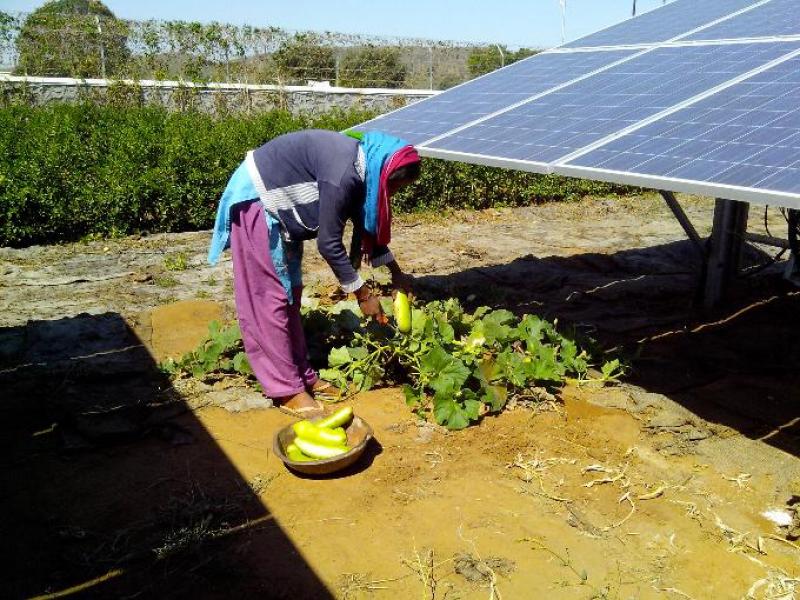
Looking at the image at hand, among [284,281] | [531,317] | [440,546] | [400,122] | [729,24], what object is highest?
[729,24]

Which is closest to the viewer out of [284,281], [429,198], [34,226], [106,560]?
[106,560]

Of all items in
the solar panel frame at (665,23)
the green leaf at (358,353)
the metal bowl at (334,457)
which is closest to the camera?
the metal bowl at (334,457)

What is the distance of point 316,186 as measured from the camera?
13.7ft

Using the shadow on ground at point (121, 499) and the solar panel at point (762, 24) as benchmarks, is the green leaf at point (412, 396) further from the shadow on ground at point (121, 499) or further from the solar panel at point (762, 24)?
the solar panel at point (762, 24)

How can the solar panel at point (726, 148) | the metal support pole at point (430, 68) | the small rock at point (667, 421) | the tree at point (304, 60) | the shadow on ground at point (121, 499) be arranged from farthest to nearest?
the metal support pole at point (430, 68)
the tree at point (304, 60)
the small rock at point (667, 421)
the solar panel at point (726, 148)
the shadow on ground at point (121, 499)

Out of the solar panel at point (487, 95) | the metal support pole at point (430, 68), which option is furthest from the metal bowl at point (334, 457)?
the metal support pole at point (430, 68)

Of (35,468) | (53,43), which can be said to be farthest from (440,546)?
(53,43)

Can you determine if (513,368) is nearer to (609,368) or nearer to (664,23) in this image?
(609,368)

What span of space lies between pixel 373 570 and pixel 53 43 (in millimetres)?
13672

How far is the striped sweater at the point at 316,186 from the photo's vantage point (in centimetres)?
397

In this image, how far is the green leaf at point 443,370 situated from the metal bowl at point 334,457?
61cm

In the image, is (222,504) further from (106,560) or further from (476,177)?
(476,177)

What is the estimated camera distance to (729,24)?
259 inches

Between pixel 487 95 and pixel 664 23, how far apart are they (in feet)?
7.33
